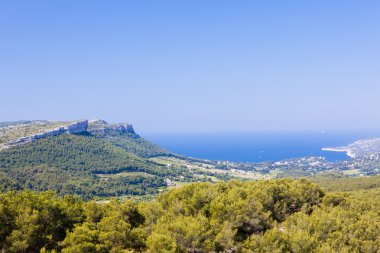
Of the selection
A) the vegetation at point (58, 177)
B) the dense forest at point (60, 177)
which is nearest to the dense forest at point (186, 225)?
the dense forest at point (60, 177)

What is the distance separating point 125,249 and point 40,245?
25.7 feet

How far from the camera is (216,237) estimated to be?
33.9 metres

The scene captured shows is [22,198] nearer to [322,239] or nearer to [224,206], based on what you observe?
[224,206]

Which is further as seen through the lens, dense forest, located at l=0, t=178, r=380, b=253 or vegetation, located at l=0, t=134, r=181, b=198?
vegetation, located at l=0, t=134, r=181, b=198

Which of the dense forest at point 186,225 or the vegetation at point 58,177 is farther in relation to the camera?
the vegetation at point 58,177

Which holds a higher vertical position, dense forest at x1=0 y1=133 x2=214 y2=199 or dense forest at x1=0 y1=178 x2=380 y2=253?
dense forest at x1=0 y1=178 x2=380 y2=253

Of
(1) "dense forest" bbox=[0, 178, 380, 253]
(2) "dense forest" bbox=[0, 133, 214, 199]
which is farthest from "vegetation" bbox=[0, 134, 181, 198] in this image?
(1) "dense forest" bbox=[0, 178, 380, 253]

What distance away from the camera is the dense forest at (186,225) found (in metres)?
31.0

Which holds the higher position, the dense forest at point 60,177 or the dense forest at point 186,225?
Result: the dense forest at point 186,225

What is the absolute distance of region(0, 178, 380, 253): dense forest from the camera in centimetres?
3103

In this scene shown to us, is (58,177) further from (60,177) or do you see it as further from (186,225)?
(186,225)

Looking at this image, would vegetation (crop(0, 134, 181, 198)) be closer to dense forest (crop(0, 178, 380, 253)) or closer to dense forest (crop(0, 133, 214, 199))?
dense forest (crop(0, 133, 214, 199))

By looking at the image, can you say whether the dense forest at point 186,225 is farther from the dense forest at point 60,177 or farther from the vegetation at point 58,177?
the vegetation at point 58,177

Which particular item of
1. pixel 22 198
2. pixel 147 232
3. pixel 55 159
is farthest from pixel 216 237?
pixel 55 159
